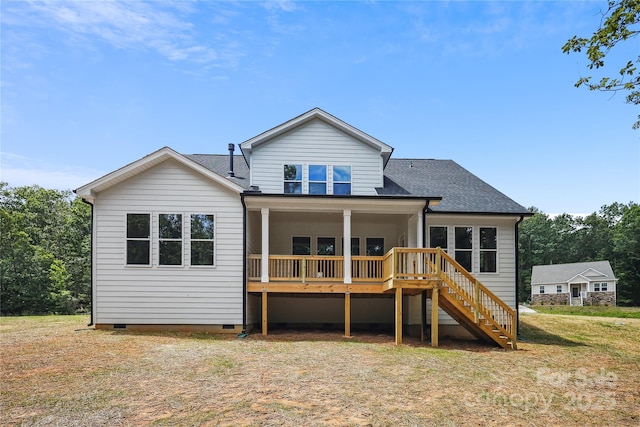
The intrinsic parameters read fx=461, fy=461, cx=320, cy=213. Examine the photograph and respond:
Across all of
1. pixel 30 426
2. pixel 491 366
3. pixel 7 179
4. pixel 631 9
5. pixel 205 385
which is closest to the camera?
pixel 30 426

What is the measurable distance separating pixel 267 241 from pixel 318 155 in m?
3.76

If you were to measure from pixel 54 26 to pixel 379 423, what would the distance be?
42.8 feet

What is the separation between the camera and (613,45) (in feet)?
29.1

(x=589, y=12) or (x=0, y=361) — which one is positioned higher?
(x=589, y=12)

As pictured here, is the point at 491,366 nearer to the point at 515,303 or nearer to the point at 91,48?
the point at 515,303

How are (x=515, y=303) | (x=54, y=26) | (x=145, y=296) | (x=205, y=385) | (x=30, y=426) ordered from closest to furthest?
1. (x=30, y=426)
2. (x=205, y=385)
3. (x=54, y=26)
4. (x=145, y=296)
5. (x=515, y=303)

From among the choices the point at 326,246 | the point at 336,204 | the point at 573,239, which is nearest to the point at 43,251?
the point at 326,246

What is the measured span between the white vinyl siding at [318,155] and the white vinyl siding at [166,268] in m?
2.15

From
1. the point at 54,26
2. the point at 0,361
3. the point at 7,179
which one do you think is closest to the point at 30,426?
the point at 0,361

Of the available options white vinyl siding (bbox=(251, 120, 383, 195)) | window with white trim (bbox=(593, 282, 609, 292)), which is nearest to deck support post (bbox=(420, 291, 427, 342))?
white vinyl siding (bbox=(251, 120, 383, 195))

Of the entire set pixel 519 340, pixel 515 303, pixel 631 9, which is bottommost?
pixel 519 340

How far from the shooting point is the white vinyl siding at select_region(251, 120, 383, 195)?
52.3ft

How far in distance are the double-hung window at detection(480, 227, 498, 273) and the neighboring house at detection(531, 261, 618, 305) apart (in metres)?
37.3

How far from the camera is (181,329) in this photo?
45.9 ft
